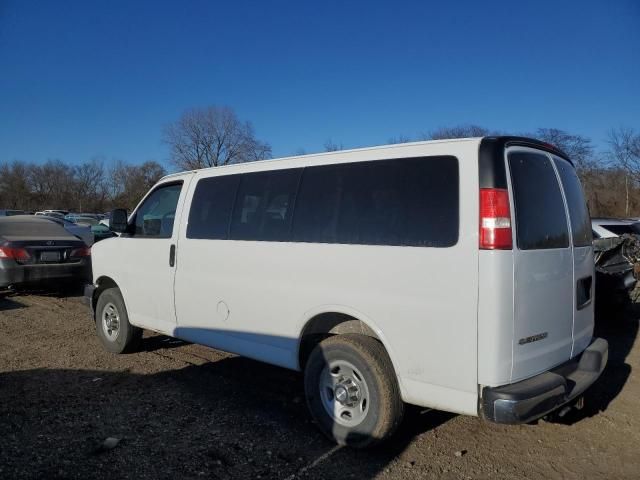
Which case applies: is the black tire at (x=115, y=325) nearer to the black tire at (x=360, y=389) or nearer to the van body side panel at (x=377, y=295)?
the van body side panel at (x=377, y=295)

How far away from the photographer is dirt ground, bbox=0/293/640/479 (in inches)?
131

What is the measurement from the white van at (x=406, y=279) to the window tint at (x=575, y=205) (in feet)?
0.07

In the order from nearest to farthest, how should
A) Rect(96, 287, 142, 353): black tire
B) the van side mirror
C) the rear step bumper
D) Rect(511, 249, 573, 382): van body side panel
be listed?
the rear step bumper, Rect(511, 249, 573, 382): van body side panel, the van side mirror, Rect(96, 287, 142, 353): black tire

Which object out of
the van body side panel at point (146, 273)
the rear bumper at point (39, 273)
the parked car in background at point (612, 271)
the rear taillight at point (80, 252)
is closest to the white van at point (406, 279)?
the van body side panel at point (146, 273)

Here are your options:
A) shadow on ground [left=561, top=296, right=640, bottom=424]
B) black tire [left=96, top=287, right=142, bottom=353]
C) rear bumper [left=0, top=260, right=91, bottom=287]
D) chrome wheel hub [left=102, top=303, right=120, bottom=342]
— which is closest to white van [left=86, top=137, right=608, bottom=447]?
shadow on ground [left=561, top=296, right=640, bottom=424]

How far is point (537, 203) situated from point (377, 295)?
123 cm

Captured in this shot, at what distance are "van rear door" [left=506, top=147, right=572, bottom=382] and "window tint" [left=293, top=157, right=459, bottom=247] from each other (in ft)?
1.38

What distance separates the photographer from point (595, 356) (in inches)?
141

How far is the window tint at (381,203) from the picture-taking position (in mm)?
3125

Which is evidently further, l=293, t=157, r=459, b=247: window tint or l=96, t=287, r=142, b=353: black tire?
l=96, t=287, r=142, b=353: black tire

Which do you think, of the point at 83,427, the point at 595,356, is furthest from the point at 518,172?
the point at 83,427

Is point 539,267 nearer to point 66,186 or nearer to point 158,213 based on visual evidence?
point 158,213

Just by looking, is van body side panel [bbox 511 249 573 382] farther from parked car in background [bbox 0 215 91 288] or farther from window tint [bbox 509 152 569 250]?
parked car in background [bbox 0 215 91 288]

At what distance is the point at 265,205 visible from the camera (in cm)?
425
